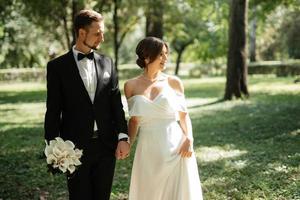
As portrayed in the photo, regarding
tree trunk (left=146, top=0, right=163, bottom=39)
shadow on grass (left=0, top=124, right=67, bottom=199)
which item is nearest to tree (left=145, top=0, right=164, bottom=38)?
tree trunk (left=146, top=0, right=163, bottom=39)

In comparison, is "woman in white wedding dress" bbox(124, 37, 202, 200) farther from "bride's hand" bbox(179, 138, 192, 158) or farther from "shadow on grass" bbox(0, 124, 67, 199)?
"shadow on grass" bbox(0, 124, 67, 199)

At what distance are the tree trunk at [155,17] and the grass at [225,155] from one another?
11.4 metres

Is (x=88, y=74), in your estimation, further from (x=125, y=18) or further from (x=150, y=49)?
(x=125, y=18)

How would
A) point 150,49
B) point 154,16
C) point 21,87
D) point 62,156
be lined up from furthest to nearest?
point 21,87 → point 154,16 → point 150,49 → point 62,156

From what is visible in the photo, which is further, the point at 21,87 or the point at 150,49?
the point at 21,87

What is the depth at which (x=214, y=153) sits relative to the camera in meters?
10.8

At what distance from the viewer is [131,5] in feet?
102

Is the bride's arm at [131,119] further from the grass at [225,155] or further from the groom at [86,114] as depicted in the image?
the grass at [225,155]

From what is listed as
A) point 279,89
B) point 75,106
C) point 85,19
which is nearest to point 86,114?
point 75,106

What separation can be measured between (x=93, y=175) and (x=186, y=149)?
0.97 m

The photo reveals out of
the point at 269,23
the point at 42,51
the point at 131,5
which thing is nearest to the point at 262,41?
the point at 269,23

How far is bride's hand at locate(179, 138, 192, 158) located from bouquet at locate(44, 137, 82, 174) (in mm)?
1117

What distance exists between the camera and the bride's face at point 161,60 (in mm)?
4998

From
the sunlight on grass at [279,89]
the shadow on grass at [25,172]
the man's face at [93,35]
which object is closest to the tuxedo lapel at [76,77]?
the man's face at [93,35]
